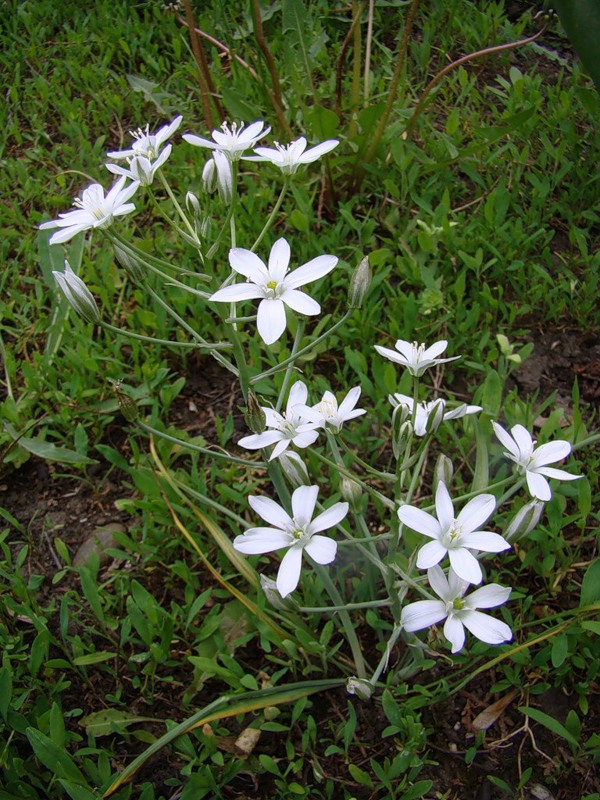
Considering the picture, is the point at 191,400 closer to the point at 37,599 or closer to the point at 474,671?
the point at 37,599

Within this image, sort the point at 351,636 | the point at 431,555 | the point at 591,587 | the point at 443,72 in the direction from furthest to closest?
the point at 443,72 → the point at 351,636 → the point at 591,587 → the point at 431,555

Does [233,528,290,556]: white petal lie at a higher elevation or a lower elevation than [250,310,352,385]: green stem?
lower

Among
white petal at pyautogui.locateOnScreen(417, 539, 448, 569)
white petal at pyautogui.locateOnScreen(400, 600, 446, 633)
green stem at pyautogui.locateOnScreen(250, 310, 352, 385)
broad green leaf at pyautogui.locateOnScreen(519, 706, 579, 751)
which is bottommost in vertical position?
broad green leaf at pyautogui.locateOnScreen(519, 706, 579, 751)

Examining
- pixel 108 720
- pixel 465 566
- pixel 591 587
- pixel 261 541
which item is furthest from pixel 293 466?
pixel 108 720

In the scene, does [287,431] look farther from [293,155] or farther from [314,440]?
[293,155]

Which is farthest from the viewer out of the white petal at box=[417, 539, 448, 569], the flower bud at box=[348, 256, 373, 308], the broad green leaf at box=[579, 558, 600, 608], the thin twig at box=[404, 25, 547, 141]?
the thin twig at box=[404, 25, 547, 141]

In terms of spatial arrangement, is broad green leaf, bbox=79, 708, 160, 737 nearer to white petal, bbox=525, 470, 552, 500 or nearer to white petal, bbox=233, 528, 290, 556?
white petal, bbox=233, 528, 290, 556

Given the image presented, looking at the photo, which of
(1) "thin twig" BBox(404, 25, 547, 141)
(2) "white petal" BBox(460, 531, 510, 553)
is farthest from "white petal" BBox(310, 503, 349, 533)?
(1) "thin twig" BBox(404, 25, 547, 141)

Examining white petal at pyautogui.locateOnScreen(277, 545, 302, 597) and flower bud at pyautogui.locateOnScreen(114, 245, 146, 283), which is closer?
white petal at pyautogui.locateOnScreen(277, 545, 302, 597)
